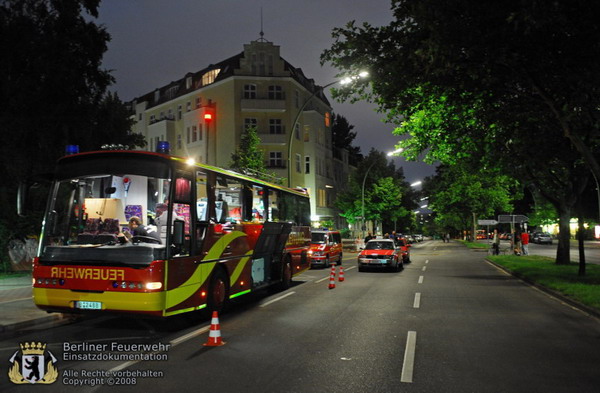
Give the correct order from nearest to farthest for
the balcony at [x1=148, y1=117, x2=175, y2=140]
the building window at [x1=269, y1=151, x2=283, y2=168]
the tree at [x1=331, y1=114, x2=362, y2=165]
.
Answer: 1. the building window at [x1=269, y1=151, x2=283, y2=168]
2. the balcony at [x1=148, y1=117, x2=175, y2=140]
3. the tree at [x1=331, y1=114, x2=362, y2=165]

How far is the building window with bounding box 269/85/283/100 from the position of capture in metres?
44.3

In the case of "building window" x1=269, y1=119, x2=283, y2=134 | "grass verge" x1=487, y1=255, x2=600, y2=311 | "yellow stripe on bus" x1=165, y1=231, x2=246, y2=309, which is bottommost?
"grass verge" x1=487, y1=255, x2=600, y2=311

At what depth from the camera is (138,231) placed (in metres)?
8.59

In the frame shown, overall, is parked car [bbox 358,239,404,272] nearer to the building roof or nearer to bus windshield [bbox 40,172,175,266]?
bus windshield [bbox 40,172,175,266]

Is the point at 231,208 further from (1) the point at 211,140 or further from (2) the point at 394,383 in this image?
(1) the point at 211,140

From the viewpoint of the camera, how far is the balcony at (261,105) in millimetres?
43094

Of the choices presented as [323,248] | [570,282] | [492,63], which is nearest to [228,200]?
[492,63]

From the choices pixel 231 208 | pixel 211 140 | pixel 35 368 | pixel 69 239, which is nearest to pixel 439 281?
pixel 231 208

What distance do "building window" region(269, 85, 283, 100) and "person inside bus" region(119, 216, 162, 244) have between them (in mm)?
36654

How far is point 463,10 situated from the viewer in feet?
35.0

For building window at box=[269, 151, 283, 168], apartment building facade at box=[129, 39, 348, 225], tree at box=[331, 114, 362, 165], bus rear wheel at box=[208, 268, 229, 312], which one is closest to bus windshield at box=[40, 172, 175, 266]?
bus rear wheel at box=[208, 268, 229, 312]

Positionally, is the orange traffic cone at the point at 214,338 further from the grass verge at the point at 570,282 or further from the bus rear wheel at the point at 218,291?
the grass verge at the point at 570,282

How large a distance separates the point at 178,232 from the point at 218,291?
2.73 meters

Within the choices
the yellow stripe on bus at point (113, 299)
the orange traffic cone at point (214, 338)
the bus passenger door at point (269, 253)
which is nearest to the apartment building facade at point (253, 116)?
the bus passenger door at point (269, 253)
